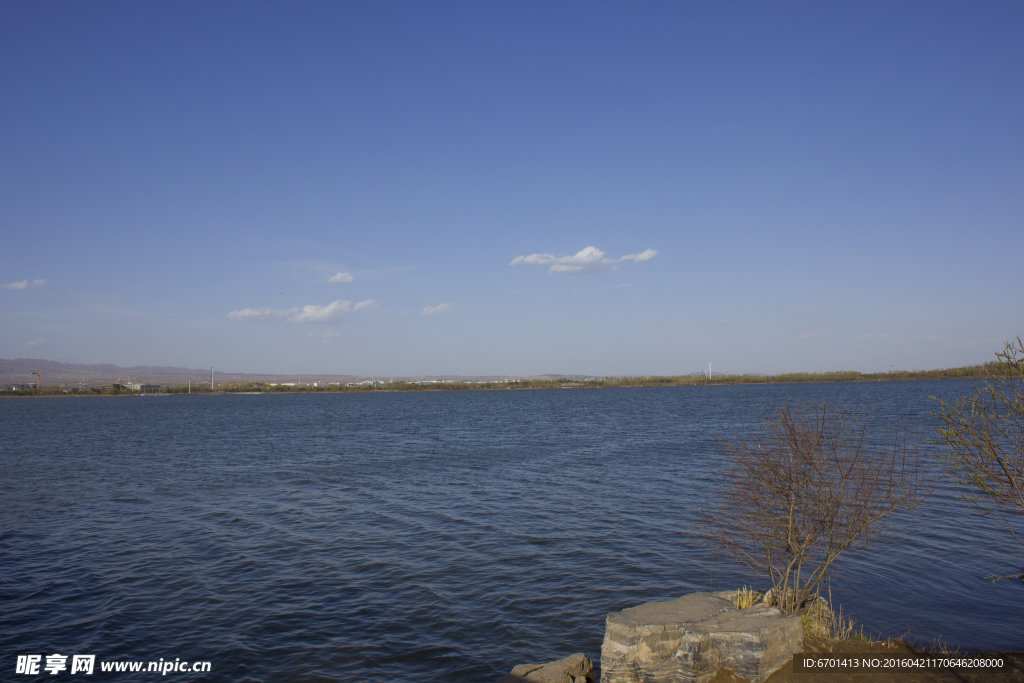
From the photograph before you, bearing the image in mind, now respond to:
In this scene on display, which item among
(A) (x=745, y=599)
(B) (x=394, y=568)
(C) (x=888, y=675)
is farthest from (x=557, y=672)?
(B) (x=394, y=568)

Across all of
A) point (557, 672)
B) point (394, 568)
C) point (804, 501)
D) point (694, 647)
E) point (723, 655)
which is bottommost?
point (394, 568)

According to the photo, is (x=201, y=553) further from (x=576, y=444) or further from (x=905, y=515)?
(x=576, y=444)

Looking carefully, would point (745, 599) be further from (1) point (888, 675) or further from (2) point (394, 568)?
(2) point (394, 568)

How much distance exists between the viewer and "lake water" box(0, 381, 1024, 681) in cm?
1055

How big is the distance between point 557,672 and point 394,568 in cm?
735

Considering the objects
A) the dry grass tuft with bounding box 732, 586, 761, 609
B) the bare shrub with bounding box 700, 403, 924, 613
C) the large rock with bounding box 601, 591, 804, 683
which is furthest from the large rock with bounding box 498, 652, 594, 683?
the bare shrub with bounding box 700, 403, 924, 613

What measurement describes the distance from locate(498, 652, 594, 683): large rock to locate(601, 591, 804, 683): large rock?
551 millimetres

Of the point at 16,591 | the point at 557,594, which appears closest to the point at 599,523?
the point at 557,594

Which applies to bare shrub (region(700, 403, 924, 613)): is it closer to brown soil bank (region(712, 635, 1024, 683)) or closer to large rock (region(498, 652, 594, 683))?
brown soil bank (region(712, 635, 1024, 683))

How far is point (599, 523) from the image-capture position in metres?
18.5

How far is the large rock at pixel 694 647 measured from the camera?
7.73 m

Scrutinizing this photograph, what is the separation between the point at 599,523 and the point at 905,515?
966 cm

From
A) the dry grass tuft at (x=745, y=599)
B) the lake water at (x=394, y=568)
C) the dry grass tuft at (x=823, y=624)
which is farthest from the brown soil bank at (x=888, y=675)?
the lake water at (x=394, y=568)

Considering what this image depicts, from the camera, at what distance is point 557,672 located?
8406 mm
